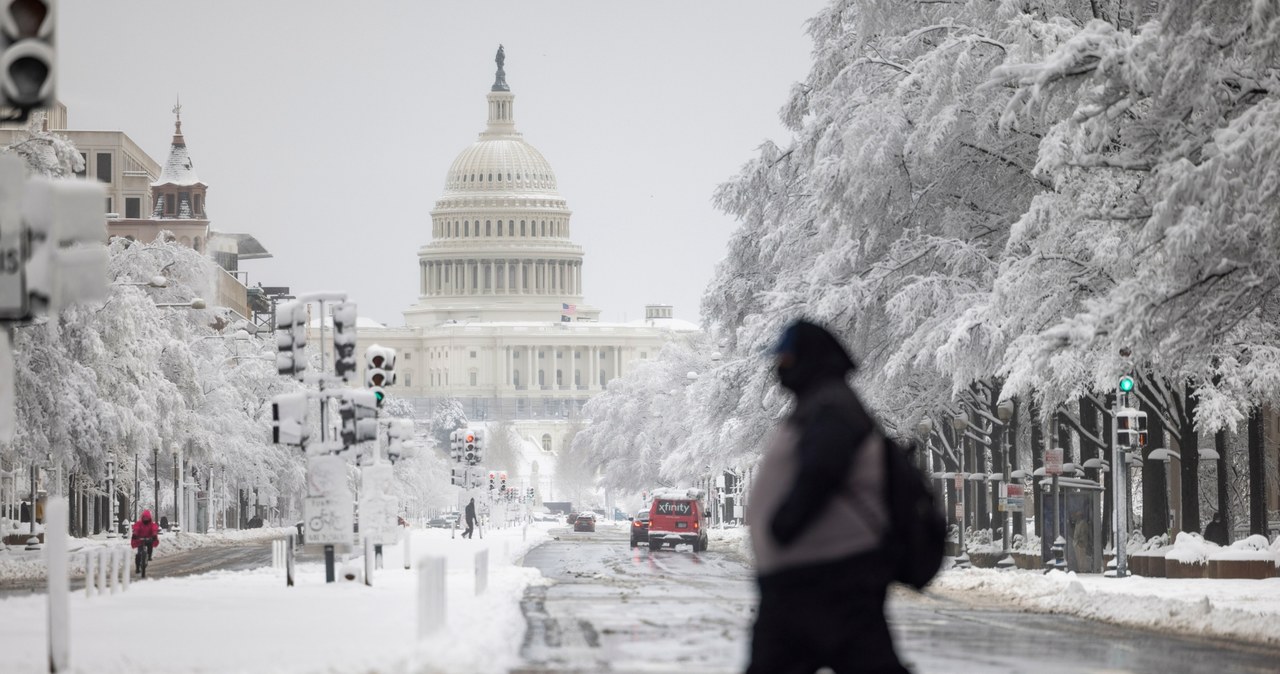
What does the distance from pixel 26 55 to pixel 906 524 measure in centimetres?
584

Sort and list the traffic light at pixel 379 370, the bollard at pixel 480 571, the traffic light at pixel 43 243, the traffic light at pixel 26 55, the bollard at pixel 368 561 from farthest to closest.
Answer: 1. the traffic light at pixel 379 370
2. the bollard at pixel 368 561
3. the bollard at pixel 480 571
4. the traffic light at pixel 43 243
5. the traffic light at pixel 26 55

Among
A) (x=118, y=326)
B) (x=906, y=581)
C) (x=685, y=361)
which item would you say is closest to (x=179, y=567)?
(x=118, y=326)

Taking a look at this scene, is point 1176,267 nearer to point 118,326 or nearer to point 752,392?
point 752,392

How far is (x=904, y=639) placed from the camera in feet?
69.0

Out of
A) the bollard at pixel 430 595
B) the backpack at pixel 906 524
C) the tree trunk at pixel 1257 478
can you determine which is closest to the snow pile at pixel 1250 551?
the tree trunk at pixel 1257 478

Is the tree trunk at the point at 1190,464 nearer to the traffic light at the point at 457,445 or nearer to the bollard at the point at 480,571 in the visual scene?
the bollard at the point at 480,571

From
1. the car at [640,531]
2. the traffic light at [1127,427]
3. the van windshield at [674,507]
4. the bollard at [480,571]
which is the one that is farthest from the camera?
the car at [640,531]

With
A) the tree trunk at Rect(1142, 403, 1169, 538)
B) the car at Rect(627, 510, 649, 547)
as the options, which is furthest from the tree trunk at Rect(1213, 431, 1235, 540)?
the car at Rect(627, 510, 649, 547)

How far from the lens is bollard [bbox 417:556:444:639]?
18.1m

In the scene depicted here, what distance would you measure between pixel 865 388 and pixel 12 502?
5338 cm

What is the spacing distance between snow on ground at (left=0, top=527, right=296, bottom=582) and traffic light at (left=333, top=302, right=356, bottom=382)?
6.36m

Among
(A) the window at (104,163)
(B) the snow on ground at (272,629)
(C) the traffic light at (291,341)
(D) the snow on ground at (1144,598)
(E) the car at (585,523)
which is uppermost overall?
(A) the window at (104,163)

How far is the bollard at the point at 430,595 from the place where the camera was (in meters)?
18.1

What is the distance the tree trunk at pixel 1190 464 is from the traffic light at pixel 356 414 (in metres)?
14.0
